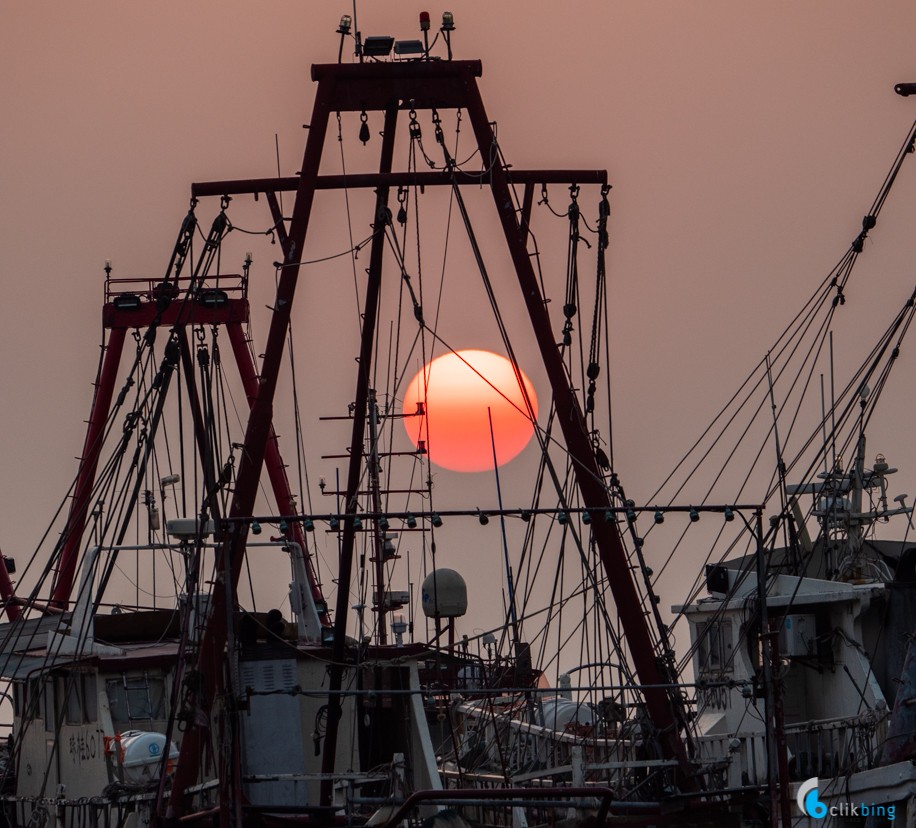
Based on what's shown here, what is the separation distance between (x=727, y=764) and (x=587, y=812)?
8.54 feet

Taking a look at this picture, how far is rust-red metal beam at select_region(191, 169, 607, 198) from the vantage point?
79.7 feet

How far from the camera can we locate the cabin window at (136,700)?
25438mm

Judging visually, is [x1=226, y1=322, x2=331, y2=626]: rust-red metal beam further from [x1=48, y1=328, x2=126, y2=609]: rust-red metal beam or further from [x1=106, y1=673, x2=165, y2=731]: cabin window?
[x1=106, y1=673, x2=165, y2=731]: cabin window

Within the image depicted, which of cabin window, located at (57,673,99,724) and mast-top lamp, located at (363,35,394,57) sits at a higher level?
mast-top lamp, located at (363,35,394,57)

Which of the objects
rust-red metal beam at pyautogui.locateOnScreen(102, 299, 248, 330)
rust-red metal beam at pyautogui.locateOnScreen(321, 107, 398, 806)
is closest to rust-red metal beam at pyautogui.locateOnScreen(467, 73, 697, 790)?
rust-red metal beam at pyautogui.locateOnScreen(321, 107, 398, 806)

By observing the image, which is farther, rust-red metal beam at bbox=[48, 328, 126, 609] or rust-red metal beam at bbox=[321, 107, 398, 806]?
rust-red metal beam at bbox=[48, 328, 126, 609]

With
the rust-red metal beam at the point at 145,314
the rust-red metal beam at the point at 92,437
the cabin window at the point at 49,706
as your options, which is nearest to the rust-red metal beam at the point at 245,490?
the cabin window at the point at 49,706

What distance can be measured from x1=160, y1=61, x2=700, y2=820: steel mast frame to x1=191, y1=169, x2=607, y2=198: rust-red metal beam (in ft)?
0.06

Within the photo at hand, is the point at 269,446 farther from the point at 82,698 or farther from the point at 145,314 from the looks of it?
the point at 82,698

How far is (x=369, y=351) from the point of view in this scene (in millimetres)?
24016

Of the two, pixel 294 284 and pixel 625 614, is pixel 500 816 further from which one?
pixel 294 284

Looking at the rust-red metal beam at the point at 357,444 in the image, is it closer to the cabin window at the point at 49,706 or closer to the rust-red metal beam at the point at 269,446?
the cabin window at the point at 49,706

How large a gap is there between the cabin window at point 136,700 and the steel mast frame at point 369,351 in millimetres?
3603

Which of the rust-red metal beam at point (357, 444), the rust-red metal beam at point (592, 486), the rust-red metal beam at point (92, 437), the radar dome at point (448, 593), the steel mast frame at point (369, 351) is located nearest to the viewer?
the steel mast frame at point (369, 351)
